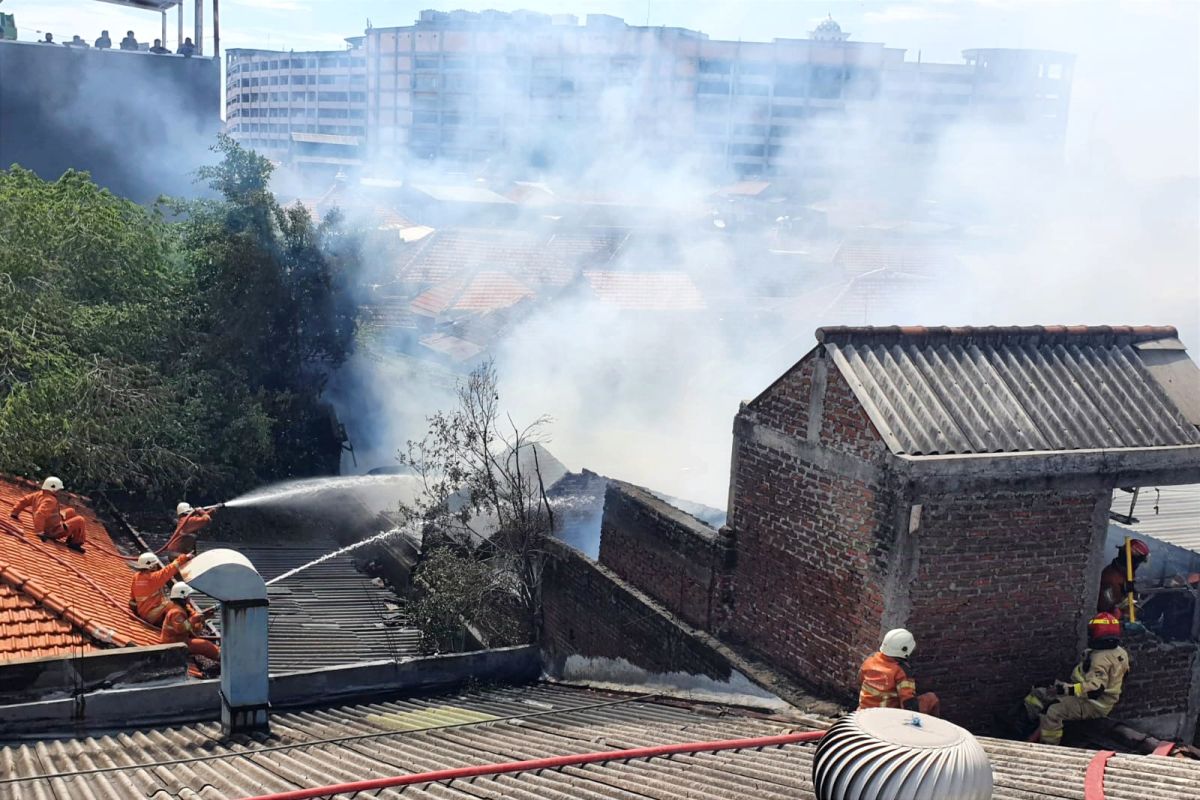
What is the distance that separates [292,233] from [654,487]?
9.11 meters

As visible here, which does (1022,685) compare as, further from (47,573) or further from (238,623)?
(47,573)

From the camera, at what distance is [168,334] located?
18891 millimetres

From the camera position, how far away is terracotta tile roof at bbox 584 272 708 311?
37.1 meters

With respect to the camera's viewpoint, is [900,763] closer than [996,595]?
Yes

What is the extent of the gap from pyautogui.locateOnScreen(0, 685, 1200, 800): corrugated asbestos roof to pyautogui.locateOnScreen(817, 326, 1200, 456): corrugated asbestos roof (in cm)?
210

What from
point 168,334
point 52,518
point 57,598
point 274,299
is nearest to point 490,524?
point 52,518

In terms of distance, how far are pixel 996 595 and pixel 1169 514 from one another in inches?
213

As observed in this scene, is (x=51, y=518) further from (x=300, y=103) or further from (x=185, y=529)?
(x=300, y=103)

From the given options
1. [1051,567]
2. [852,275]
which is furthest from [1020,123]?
[1051,567]

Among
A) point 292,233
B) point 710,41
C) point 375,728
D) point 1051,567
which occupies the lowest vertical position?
point 375,728

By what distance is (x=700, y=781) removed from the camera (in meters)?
6.54

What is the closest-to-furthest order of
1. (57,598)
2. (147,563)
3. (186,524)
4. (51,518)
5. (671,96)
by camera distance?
(57,598), (147,563), (51,518), (186,524), (671,96)

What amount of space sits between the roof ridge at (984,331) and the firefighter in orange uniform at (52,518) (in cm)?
743

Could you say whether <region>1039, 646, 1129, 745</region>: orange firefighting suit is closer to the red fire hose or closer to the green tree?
the red fire hose
